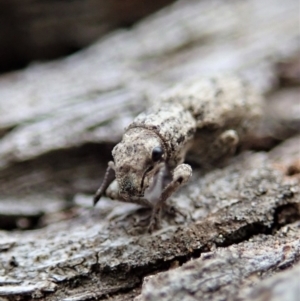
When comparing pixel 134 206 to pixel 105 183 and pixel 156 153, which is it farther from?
pixel 156 153

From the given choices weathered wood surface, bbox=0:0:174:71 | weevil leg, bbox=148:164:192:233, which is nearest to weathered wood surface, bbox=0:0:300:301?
weevil leg, bbox=148:164:192:233

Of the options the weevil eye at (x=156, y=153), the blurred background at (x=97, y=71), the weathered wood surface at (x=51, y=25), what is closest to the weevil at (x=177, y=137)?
the weevil eye at (x=156, y=153)

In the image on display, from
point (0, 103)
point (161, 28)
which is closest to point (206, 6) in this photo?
point (161, 28)

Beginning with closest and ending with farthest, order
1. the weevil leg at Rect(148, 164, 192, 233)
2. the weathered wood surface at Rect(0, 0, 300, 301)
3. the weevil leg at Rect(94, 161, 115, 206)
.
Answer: the weathered wood surface at Rect(0, 0, 300, 301)
the weevil leg at Rect(148, 164, 192, 233)
the weevil leg at Rect(94, 161, 115, 206)

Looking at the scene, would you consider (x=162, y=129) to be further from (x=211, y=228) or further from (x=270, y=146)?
(x=270, y=146)

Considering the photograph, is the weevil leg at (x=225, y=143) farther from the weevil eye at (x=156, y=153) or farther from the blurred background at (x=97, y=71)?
the weevil eye at (x=156, y=153)

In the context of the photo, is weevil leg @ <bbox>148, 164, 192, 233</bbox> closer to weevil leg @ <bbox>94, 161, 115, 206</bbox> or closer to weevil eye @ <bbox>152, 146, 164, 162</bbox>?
weevil eye @ <bbox>152, 146, 164, 162</bbox>
